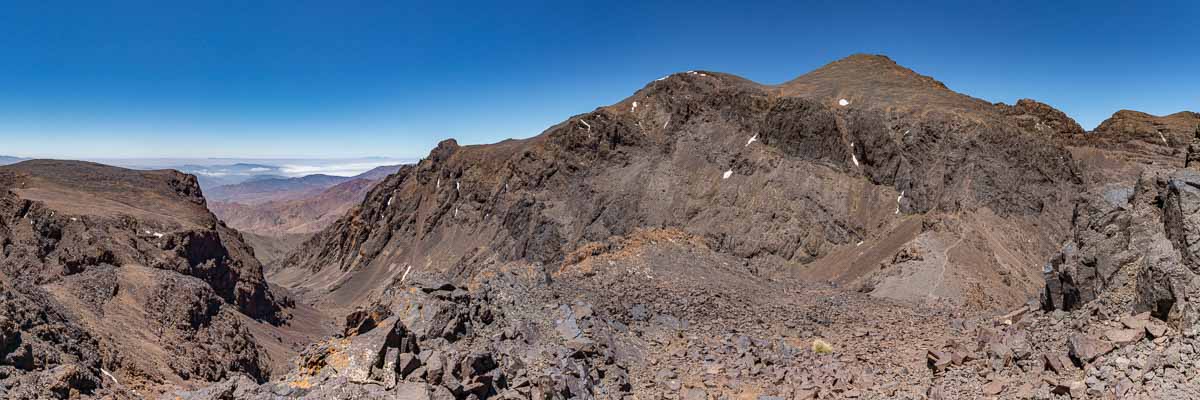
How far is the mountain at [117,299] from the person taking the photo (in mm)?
18297

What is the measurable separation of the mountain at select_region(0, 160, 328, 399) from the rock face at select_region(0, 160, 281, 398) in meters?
0.07

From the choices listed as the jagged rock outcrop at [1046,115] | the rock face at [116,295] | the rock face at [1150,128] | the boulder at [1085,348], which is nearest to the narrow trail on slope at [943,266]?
the boulder at [1085,348]

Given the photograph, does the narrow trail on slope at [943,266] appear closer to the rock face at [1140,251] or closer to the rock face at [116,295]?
the rock face at [1140,251]

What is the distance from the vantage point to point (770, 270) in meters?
48.4

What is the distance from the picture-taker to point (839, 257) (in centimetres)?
4712

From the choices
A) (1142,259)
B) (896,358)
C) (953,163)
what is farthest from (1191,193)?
(953,163)

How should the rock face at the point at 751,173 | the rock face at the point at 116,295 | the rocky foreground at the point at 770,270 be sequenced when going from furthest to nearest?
the rock face at the point at 751,173 → the rock face at the point at 116,295 → the rocky foreground at the point at 770,270

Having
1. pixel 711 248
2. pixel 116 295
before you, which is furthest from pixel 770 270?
pixel 116 295

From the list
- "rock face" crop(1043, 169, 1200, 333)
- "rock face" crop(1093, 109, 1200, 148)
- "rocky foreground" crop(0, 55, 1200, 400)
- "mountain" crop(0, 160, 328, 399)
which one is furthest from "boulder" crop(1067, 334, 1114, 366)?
"rock face" crop(1093, 109, 1200, 148)

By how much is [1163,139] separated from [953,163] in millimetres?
30084

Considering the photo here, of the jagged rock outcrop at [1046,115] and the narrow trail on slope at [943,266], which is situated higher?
the jagged rock outcrop at [1046,115]

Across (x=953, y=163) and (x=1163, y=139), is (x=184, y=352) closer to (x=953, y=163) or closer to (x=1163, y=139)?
(x=953, y=163)

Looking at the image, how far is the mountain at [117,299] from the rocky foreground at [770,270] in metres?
0.32

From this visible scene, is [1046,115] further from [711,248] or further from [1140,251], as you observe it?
[1140,251]
